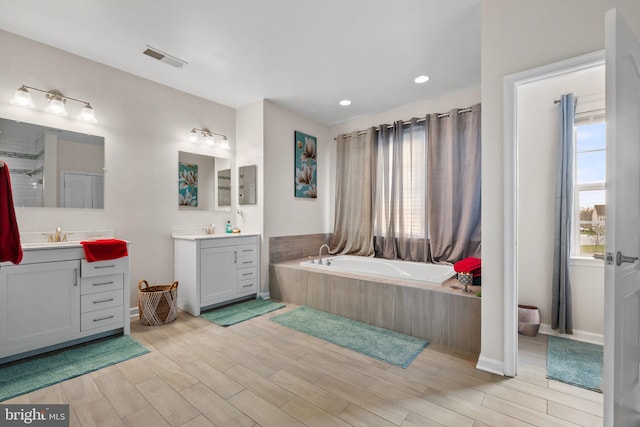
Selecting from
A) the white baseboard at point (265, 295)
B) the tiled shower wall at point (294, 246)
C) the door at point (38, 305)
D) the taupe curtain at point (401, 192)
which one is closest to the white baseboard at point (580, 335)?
the taupe curtain at point (401, 192)

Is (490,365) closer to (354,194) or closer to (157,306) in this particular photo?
(354,194)

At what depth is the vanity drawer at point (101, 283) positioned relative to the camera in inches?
96.7

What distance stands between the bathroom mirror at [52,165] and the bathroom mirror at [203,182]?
2.81 feet

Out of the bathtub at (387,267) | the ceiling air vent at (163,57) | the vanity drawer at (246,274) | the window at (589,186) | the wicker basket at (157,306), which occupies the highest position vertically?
the ceiling air vent at (163,57)

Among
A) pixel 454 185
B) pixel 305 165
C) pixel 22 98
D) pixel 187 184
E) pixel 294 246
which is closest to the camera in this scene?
pixel 22 98

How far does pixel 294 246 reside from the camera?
432 cm

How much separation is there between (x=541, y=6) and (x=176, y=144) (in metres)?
3.67

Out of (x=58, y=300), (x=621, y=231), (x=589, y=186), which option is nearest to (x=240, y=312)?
(x=58, y=300)

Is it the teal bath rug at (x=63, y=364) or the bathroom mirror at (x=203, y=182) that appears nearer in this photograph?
the teal bath rug at (x=63, y=364)

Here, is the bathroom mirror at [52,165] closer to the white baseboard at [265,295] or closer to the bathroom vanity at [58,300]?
the bathroom vanity at [58,300]

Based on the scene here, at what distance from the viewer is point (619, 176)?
1.21 m

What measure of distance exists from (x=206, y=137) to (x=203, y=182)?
600mm

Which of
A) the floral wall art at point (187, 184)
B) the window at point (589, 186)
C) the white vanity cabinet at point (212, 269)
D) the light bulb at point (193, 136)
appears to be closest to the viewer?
the window at point (589, 186)

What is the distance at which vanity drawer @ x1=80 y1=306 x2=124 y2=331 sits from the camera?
2455 mm
